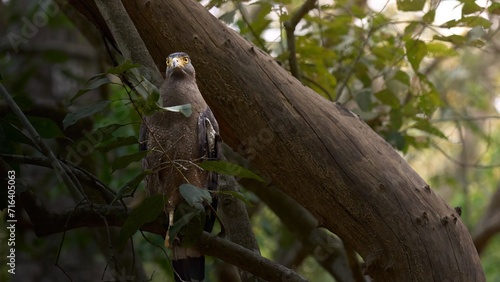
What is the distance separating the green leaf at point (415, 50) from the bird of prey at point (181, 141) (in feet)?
4.09

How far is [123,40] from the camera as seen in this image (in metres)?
2.60

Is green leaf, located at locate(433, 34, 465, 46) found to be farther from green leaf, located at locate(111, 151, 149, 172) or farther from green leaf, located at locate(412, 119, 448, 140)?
green leaf, located at locate(111, 151, 149, 172)

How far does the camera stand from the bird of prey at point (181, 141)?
7.91ft

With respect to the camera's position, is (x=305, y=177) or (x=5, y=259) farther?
(x=5, y=259)

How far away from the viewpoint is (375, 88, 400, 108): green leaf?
3.63m

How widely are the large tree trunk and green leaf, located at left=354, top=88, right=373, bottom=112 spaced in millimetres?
976

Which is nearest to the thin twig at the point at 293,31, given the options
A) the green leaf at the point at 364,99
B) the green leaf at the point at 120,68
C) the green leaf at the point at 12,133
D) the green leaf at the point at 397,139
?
the green leaf at the point at 364,99

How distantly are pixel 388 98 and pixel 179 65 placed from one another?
153cm

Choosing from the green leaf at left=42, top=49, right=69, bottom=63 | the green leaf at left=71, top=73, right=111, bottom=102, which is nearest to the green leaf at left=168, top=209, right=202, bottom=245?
the green leaf at left=71, top=73, right=111, bottom=102

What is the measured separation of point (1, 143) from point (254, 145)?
87 centimetres

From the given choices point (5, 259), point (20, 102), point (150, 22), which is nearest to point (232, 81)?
point (150, 22)

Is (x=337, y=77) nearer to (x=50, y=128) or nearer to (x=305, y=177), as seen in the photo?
(x=305, y=177)

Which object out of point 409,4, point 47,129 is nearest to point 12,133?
point 47,129

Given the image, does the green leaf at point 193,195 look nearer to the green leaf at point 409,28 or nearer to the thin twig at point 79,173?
the thin twig at point 79,173
